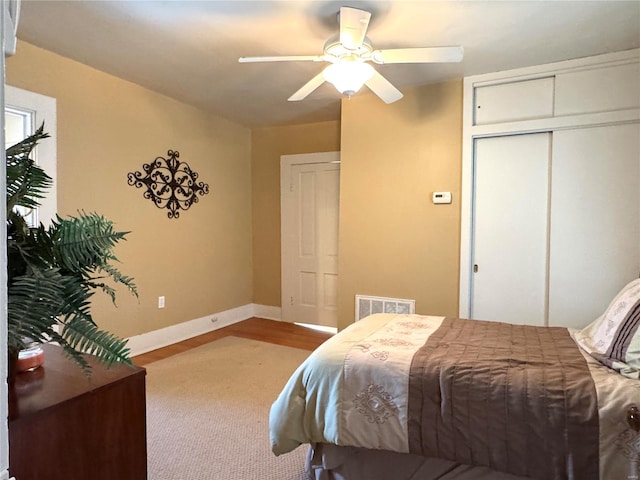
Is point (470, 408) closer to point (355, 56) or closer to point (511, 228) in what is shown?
point (355, 56)

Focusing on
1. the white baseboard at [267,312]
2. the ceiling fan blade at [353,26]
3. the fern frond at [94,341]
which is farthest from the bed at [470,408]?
the white baseboard at [267,312]

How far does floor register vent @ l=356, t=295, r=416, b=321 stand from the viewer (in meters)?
3.61

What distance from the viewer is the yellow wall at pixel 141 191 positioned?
10.0ft

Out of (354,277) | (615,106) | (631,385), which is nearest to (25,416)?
(631,385)

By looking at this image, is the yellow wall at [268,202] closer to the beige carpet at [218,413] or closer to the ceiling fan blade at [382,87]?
the beige carpet at [218,413]

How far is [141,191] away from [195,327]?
4.98 feet

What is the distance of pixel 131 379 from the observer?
46.3 inches

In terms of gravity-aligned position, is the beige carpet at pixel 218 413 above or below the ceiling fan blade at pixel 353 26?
below

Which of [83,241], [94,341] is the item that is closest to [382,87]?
[83,241]

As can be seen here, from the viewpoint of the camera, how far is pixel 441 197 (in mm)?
3447

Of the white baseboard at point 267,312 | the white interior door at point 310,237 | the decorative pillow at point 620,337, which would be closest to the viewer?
the decorative pillow at point 620,337

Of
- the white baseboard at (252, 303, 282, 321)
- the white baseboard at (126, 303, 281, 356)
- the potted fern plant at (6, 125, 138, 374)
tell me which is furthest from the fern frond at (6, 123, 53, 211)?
the white baseboard at (252, 303, 282, 321)

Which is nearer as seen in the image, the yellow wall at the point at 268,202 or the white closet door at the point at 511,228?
the white closet door at the point at 511,228

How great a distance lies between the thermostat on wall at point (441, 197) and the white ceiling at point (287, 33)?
3.13 ft
